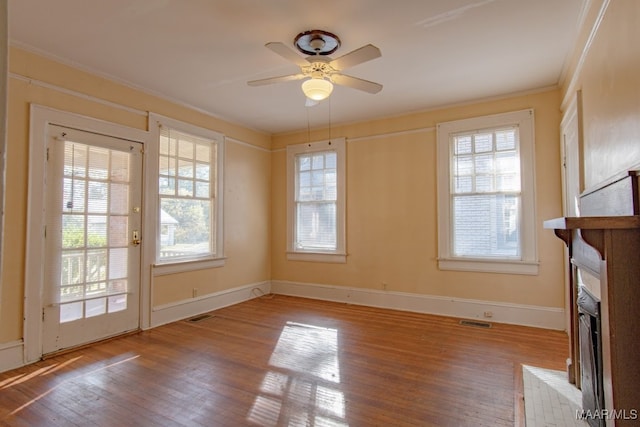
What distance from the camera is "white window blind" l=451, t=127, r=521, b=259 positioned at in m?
4.37

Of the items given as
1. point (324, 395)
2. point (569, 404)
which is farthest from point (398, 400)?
point (569, 404)

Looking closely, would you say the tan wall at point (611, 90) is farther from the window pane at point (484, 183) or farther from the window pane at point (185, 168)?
the window pane at point (185, 168)

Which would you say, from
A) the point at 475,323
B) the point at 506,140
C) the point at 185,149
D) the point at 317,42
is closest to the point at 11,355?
the point at 185,149

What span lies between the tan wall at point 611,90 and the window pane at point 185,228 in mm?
4259

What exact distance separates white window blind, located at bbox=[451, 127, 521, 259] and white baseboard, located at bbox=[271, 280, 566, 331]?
0.62 m

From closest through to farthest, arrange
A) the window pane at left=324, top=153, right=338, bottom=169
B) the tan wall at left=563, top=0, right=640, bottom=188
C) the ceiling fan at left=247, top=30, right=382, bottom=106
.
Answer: the tan wall at left=563, top=0, right=640, bottom=188, the ceiling fan at left=247, top=30, right=382, bottom=106, the window pane at left=324, top=153, right=338, bottom=169

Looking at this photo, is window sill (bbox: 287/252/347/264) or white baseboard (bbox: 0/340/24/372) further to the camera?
window sill (bbox: 287/252/347/264)

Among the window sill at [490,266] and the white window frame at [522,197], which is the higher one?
the white window frame at [522,197]

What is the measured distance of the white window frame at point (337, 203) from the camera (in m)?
5.53

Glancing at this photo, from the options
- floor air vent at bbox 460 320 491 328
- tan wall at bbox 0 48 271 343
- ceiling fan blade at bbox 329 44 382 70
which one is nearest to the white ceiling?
tan wall at bbox 0 48 271 343

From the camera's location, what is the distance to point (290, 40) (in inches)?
122

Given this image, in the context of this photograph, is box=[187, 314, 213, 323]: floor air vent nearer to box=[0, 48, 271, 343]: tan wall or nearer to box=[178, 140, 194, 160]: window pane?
box=[0, 48, 271, 343]: tan wall

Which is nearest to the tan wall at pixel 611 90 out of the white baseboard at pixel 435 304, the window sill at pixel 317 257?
the white baseboard at pixel 435 304

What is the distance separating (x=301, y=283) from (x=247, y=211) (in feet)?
4.73
